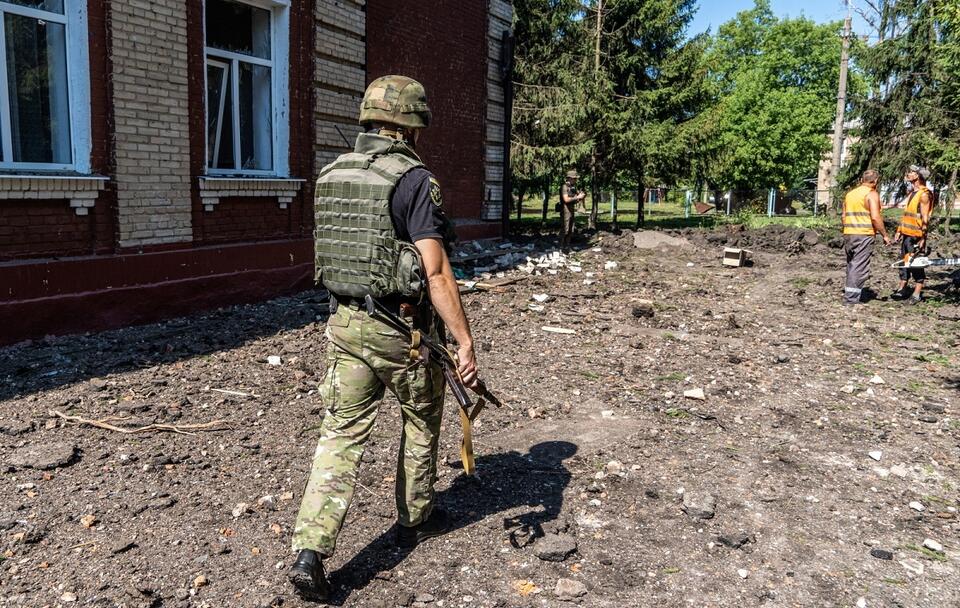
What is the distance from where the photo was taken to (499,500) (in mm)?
3863

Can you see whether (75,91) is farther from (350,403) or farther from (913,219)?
(913,219)

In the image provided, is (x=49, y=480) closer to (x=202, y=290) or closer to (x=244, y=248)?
(x=202, y=290)

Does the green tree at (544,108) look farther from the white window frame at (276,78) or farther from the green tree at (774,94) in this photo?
the white window frame at (276,78)

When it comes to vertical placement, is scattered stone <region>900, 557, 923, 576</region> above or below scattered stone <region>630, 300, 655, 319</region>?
→ below

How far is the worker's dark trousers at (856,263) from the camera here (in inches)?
381

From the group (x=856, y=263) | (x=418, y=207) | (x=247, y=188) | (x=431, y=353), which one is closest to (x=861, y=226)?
(x=856, y=263)

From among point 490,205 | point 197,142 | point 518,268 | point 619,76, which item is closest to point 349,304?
point 197,142

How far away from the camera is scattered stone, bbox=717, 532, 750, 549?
3.46 meters

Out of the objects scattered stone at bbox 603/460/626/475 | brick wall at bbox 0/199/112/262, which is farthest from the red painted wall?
scattered stone at bbox 603/460/626/475

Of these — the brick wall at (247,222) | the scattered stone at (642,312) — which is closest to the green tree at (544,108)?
the scattered stone at (642,312)

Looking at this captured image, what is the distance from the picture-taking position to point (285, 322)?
759cm

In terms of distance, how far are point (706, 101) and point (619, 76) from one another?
2714 mm

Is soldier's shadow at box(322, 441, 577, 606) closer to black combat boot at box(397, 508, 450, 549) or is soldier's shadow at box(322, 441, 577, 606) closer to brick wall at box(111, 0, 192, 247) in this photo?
black combat boot at box(397, 508, 450, 549)

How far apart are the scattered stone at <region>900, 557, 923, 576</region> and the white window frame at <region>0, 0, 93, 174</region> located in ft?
22.6
